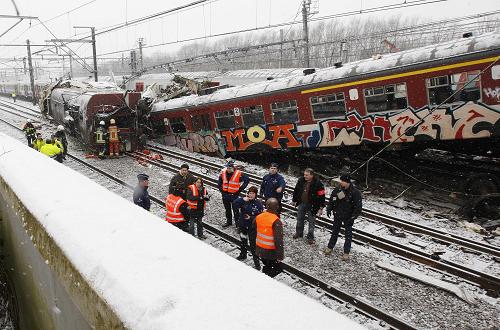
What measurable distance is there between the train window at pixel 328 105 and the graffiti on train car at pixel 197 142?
209 inches

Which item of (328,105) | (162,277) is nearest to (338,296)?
(162,277)

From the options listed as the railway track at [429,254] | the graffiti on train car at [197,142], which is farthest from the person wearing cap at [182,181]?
the graffiti on train car at [197,142]

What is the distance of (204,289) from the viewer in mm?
1533

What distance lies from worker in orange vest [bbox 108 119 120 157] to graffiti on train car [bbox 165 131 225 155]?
290 cm

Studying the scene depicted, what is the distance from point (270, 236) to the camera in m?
5.92

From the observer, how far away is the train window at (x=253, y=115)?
14.7 metres

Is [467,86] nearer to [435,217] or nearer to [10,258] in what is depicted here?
[435,217]

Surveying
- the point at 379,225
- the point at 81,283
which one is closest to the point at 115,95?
the point at 379,225

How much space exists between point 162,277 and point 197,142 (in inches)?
660

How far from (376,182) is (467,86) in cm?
441

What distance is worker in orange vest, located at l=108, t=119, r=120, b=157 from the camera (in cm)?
1775

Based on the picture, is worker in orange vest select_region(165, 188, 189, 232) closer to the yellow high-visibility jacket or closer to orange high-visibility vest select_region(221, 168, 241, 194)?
orange high-visibility vest select_region(221, 168, 241, 194)

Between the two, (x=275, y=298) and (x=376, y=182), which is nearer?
(x=275, y=298)

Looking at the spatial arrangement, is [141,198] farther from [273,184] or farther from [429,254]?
[429,254]
